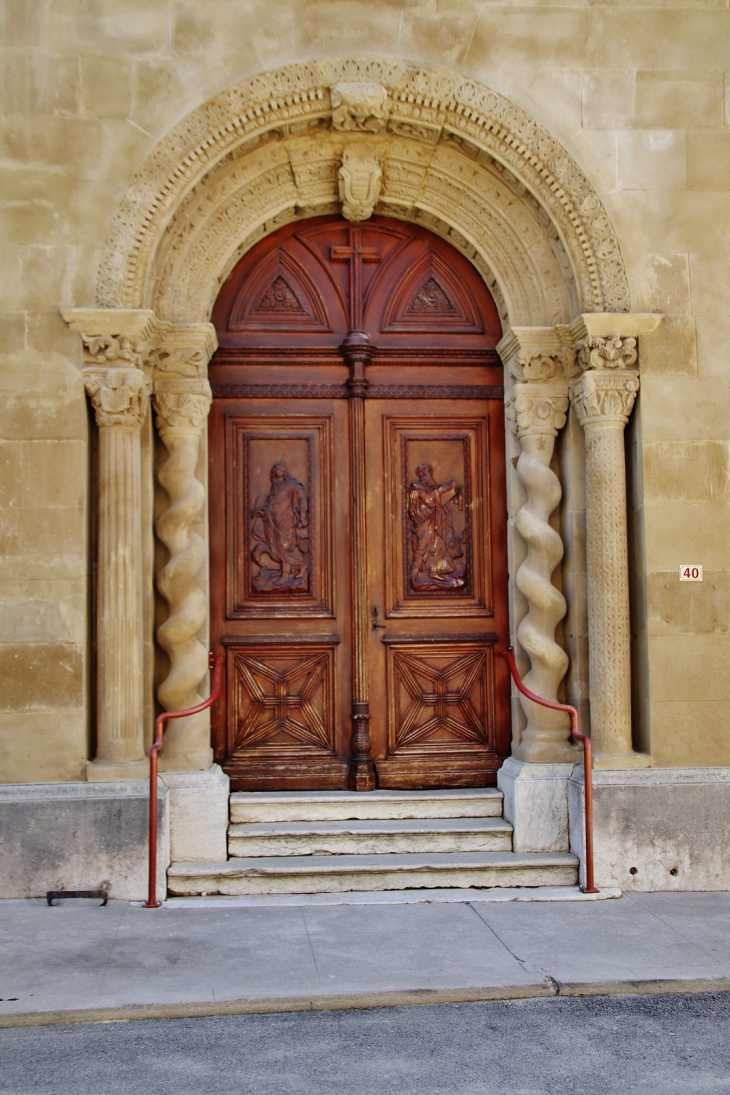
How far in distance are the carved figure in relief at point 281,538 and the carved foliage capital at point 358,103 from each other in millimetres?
2238

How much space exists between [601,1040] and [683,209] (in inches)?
191

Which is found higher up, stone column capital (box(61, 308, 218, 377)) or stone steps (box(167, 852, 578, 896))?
stone column capital (box(61, 308, 218, 377))

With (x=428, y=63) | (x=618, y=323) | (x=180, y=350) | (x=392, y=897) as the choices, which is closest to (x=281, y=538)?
(x=180, y=350)

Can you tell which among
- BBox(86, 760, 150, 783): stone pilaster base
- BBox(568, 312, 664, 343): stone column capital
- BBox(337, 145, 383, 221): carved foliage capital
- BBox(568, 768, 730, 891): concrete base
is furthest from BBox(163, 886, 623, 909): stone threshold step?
BBox(337, 145, 383, 221): carved foliage capital

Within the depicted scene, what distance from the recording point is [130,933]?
17.0 ft

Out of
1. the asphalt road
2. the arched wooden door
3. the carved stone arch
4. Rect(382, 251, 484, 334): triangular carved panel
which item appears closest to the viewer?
the asphalt road

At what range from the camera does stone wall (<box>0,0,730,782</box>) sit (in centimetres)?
588

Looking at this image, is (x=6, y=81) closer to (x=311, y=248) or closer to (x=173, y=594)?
(x=311, y=248)

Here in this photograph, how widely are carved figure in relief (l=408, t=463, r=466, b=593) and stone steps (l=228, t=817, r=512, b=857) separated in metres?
1.58

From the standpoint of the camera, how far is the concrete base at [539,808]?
6.17 m

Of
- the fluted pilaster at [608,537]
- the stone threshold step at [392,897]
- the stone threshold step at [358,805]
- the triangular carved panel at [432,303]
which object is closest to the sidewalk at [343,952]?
the stone threshold step at [392,897]

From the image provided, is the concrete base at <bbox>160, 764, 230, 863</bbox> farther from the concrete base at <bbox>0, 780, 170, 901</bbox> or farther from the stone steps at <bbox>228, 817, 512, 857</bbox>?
the concrete base at <bbox>0, 780, 170, 901</bbox>

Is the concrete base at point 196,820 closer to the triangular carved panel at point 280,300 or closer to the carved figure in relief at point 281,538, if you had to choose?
the carved figure in relief at point 281,538

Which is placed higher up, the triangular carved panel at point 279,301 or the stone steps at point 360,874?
the triangular carved panel at point 279,301
